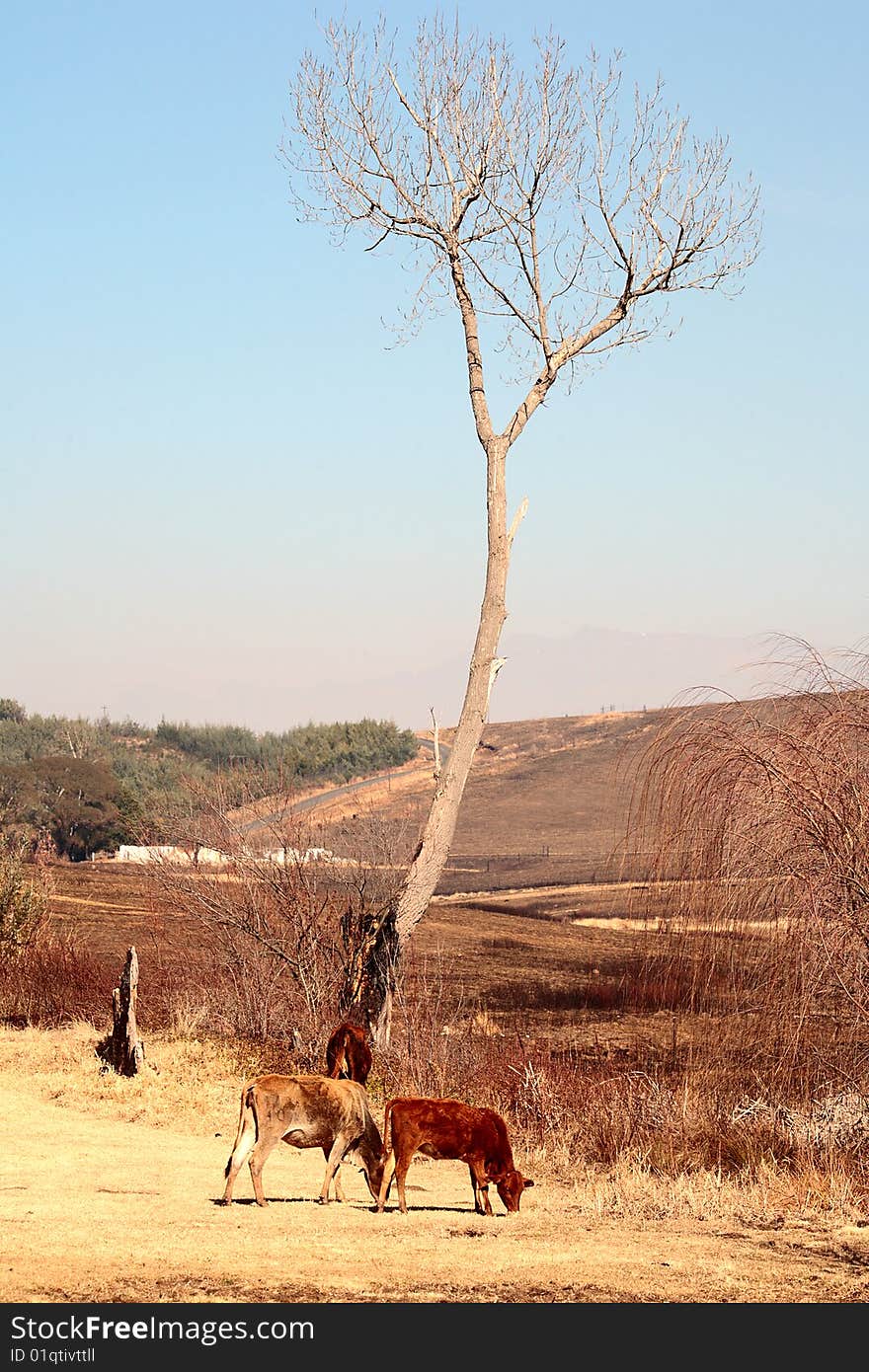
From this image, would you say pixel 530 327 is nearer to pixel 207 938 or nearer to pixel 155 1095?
pixel 207 938

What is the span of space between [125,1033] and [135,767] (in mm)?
64359

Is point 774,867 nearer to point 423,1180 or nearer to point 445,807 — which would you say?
point 423,1180

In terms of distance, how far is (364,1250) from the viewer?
7.75 m

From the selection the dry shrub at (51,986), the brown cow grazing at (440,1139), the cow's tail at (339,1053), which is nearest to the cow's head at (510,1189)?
the brown cow grazing at (440,1139)

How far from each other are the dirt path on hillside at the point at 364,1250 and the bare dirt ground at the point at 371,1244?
2 cm

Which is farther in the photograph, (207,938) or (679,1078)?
(207,938)

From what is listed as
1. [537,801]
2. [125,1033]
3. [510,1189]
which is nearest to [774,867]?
[510,1189]

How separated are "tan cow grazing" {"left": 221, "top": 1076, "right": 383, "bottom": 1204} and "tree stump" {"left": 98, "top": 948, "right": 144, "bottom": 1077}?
7099 millimetres

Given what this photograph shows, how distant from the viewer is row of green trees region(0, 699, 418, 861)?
20022mm

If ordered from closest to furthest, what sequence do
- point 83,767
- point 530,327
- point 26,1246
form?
point 26,1246 → point 530,327 → point 83,767

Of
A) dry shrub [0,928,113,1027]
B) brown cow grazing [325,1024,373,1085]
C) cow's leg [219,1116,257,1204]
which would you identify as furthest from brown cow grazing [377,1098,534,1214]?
dry shrub [0,928,113,1027]

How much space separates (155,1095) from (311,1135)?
6637mm

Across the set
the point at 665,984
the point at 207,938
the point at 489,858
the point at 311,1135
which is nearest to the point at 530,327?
the point at 207,938

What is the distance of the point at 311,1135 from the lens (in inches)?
349
